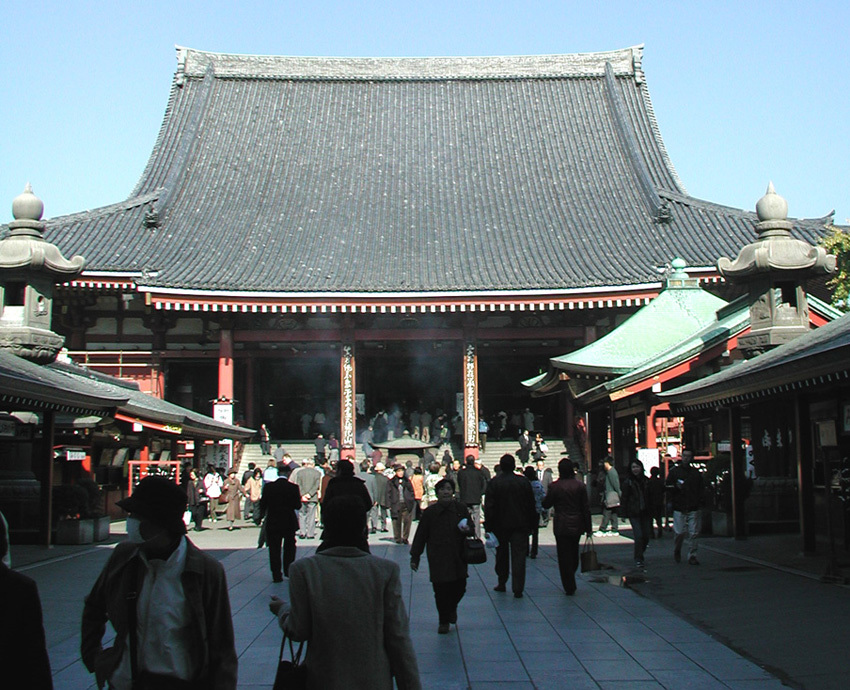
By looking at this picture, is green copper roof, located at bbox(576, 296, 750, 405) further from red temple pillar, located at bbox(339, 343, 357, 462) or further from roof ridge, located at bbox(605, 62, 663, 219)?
roof ridge, located at bbox(605, 62, 663, 219)

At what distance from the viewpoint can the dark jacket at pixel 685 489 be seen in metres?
12.4

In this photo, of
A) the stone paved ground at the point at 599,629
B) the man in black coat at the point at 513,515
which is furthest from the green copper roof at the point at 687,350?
the man in black coat at the point at 513,515

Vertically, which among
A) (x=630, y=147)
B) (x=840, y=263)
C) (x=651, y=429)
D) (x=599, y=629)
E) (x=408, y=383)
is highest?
(x=630, y=147)

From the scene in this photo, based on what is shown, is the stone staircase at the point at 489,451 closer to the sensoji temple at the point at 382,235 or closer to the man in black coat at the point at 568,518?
the sensoji temple at the point at 382,235

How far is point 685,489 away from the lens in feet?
40.7

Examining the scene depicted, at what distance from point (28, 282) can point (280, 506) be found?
900 centimetres

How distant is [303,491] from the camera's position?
1570 centimetres

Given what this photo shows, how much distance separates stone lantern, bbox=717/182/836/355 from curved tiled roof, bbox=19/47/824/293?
324 inches

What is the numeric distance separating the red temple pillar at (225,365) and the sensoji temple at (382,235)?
6 centimetres

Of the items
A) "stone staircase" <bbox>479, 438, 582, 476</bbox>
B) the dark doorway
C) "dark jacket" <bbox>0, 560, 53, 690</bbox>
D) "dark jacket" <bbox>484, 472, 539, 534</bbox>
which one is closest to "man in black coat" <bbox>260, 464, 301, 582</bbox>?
"dark jacket" <bbox>484, 472, 539, 534</bbox>

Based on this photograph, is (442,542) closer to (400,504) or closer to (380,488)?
(400,504)

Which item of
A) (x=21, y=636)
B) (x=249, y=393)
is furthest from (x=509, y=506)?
(x=249, y=393)

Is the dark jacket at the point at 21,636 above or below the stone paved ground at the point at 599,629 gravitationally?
above

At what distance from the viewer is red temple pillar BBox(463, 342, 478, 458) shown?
1024 inches
